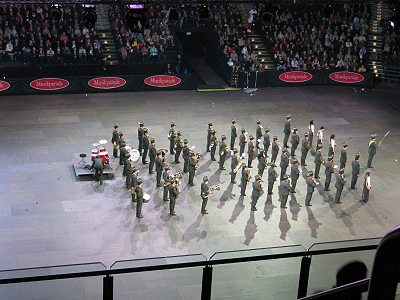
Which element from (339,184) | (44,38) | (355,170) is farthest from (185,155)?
(44,38)

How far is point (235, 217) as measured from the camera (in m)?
19.1

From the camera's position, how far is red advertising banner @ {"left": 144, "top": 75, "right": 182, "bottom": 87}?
105ft

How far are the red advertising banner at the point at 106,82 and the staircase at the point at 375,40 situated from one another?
1430cm

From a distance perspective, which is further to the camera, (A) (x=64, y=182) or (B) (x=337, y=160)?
(B) (x=337, y=160)

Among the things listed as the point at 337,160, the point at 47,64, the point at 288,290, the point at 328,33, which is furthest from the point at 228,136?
the point at 288,290

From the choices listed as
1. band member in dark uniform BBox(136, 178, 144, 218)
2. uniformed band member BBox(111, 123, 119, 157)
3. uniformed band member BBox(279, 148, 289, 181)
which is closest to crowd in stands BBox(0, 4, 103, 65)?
uniformed band member BBox(111, 123, 119, 157)

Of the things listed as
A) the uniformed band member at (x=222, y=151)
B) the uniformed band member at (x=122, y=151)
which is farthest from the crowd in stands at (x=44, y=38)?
the uniformed band member at (x=222, y=151)

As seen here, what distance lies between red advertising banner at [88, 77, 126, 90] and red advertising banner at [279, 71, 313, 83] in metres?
8.40

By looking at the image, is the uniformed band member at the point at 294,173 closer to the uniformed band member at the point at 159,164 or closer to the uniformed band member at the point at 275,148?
the uniformed band member at the point at 275,148

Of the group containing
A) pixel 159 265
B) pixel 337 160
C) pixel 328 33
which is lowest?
pixel 337 160

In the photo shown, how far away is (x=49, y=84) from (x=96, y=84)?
2.23 m

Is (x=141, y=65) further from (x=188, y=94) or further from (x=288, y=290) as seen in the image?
(x=288, y=290)

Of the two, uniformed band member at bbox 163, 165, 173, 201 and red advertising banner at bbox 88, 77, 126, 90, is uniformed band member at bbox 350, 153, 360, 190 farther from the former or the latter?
red advertising banner at bbox 88, 77, 126, 90

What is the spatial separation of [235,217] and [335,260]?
11137mm
